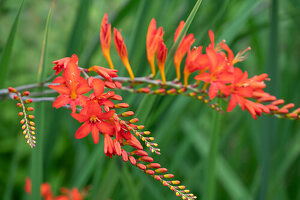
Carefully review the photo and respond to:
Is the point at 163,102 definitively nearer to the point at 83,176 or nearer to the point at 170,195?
the point at 83,176

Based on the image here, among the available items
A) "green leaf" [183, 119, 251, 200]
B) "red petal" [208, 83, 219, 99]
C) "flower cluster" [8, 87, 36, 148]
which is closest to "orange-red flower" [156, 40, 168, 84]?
"red petal" [208, 83, 219, 99]

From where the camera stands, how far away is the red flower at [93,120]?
594 millimetres

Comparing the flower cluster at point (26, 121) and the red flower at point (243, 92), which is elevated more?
the red flower at point (243, 92)

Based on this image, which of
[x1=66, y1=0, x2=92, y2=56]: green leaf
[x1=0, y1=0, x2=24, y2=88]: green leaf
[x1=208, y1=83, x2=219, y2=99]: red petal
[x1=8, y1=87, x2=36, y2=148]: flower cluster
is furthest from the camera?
[x1=66, y1=0, x2=92, y2=56]: green leaf

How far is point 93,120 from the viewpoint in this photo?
62 cm

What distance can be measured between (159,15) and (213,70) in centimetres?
59

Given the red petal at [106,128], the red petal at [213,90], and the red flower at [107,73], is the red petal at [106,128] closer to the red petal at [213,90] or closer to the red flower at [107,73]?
the red flower at [107,73]

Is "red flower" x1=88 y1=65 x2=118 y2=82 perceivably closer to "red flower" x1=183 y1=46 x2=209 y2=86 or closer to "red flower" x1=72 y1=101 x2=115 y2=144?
"red flower" x1=72 y1=101 x2=115 y2=144

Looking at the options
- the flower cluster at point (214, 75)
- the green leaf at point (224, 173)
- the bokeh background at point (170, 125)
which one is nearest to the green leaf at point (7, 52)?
the bokeh background at point (170, 125)

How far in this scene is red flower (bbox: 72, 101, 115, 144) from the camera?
59 cm

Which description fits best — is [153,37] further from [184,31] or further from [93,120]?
[93,120]

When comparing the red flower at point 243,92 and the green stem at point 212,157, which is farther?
the green stem at point 212,157

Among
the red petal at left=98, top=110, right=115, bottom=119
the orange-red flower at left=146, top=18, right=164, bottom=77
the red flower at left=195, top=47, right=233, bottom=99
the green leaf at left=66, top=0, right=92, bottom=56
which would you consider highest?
the green leaf at left=66, top=0, right=92, bottom=56

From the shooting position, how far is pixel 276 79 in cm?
118
